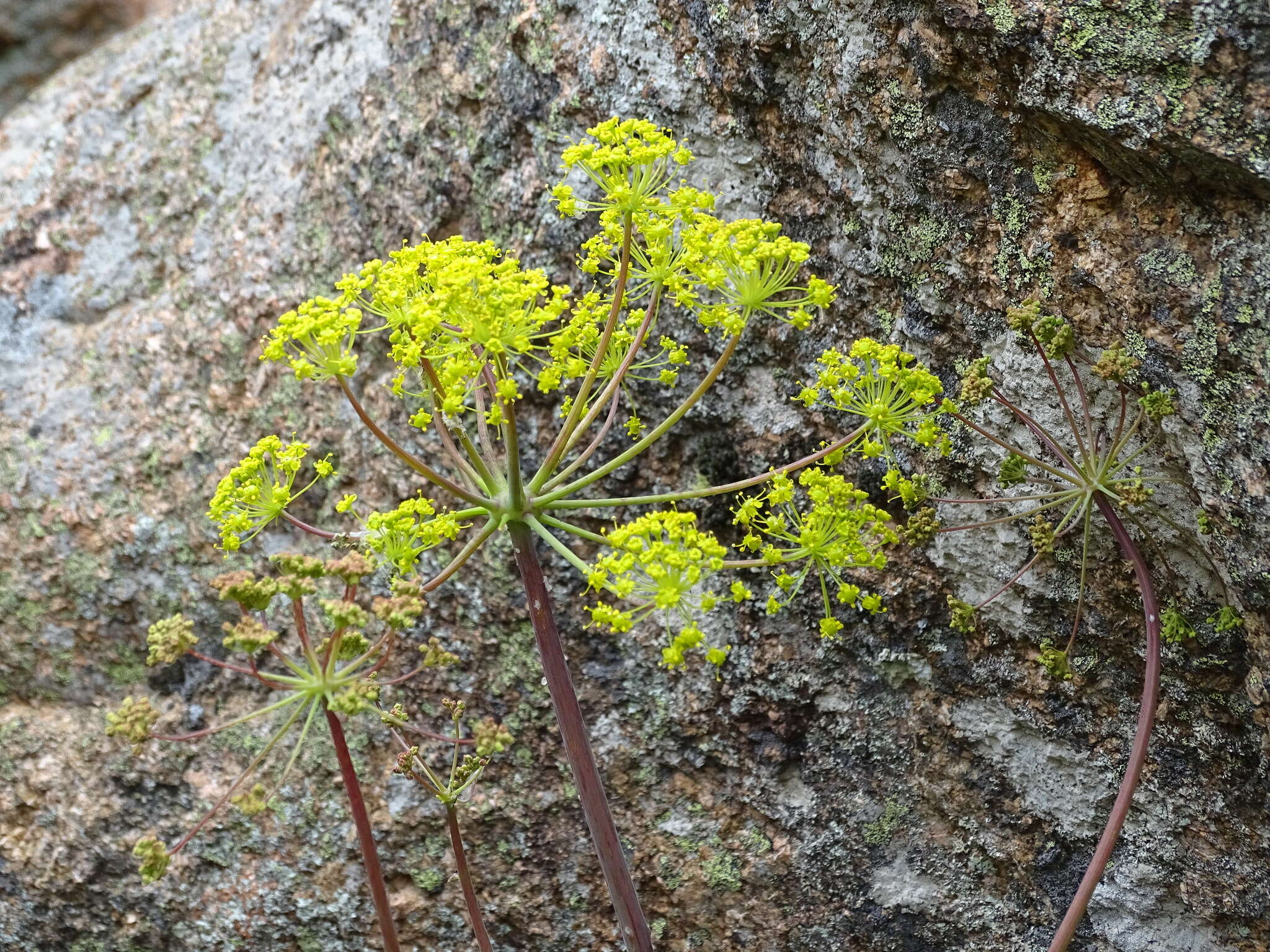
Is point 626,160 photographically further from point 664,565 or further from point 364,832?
point 364,832

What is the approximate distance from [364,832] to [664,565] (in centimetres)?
53

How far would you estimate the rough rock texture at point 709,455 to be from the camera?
1.36 m

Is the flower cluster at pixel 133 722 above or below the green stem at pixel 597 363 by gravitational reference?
below

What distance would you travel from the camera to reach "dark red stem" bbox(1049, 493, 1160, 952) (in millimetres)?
1359

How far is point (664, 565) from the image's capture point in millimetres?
1165

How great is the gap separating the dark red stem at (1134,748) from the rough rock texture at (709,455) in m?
0.11

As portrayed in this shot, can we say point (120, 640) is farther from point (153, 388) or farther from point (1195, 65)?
point (1195, 65)

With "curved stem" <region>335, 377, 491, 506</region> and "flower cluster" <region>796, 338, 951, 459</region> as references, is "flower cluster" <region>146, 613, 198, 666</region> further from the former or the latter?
"flower cluster" <region>796, 338, 951, 459</region>

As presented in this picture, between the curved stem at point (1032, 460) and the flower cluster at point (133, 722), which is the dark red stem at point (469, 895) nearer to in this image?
the flower cluster at point (133, 722)

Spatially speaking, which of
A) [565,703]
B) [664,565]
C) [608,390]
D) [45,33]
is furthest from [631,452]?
[45,33]

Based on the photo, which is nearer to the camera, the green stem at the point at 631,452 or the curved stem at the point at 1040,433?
the green stem at the point at 631,452

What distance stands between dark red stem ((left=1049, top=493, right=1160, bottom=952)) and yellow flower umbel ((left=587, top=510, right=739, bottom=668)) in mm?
590

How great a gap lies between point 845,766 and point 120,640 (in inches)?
58.7

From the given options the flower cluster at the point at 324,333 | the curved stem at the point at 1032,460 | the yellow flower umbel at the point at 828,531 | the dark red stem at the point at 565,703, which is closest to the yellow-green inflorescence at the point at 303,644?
the dark red stem at the point at 565,703
